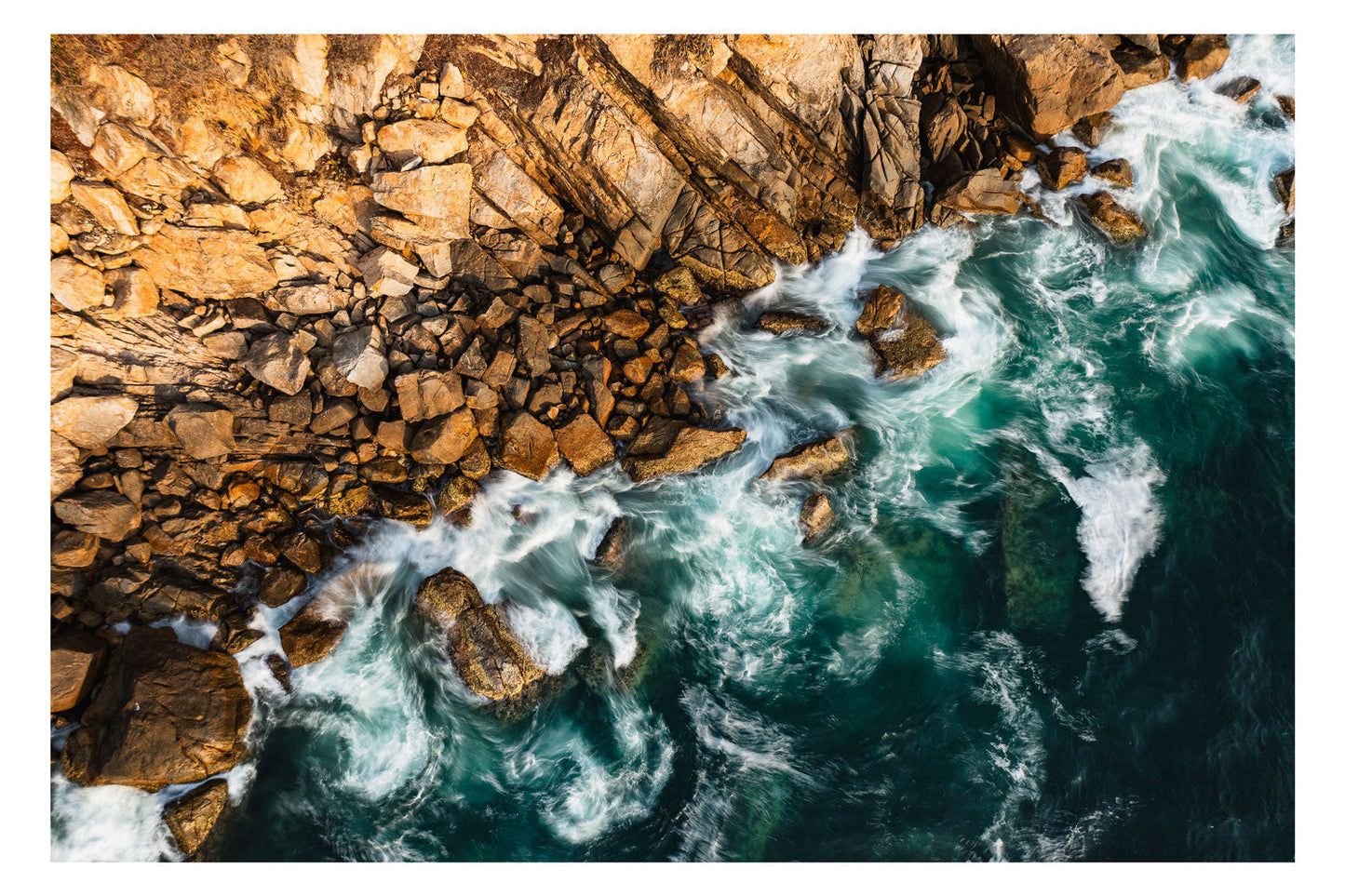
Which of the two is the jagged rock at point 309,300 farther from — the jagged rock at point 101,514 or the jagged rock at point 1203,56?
the jagged rock at point 1203,56

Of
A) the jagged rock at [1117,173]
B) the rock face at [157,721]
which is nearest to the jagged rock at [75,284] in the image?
the rock face at [157,721]

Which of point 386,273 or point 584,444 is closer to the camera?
point 386,273

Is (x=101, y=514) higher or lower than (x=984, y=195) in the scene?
lower

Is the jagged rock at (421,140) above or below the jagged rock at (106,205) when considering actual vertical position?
above

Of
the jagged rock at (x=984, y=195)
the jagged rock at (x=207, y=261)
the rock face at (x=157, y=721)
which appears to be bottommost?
the rock face at (x=157, y=721)

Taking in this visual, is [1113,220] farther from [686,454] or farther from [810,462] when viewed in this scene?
[686,454]

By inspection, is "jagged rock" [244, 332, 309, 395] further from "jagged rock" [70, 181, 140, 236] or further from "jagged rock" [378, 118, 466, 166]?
"jagged rock" [378, 118, 466, 166]

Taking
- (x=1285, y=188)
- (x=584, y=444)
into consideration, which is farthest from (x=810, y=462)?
(x=1285, y=188)
